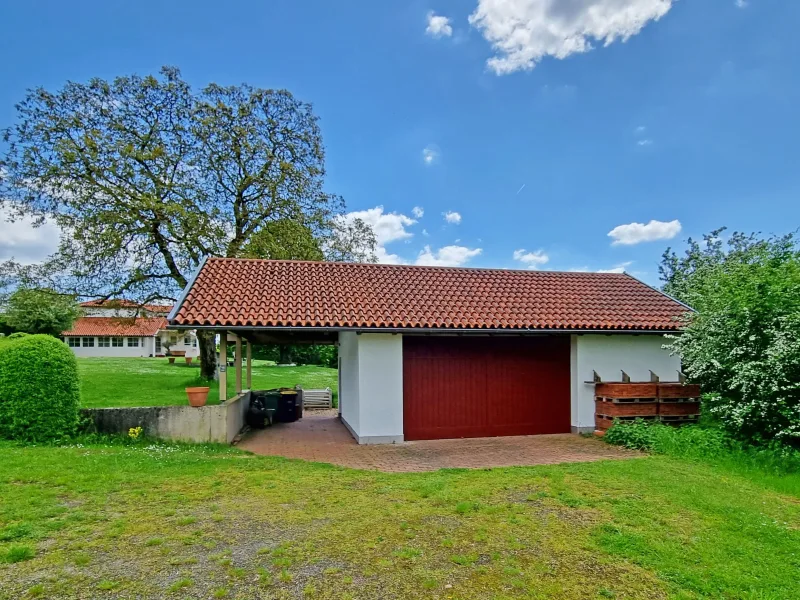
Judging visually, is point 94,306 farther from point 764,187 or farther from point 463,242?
point 764,187

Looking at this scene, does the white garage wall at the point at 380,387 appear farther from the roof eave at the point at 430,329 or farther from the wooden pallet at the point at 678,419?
the wooden pallet at the point at 678,419

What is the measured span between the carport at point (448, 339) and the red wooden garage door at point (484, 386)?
0.08 feet

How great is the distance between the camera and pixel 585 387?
11188 millimetres

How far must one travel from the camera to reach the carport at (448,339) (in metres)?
10.2

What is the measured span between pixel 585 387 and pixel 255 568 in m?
9.22

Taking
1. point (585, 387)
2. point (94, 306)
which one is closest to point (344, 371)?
point (585, 387)

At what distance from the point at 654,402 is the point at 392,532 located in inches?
318

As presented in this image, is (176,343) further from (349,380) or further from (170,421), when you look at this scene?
(170,421)

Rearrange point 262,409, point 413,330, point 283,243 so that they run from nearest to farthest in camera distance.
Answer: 1. point 413,330
2. point 262,409
3. point 283,243

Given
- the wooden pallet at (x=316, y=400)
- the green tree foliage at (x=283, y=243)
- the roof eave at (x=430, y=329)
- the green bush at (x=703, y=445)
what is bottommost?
the wooden pallet at (x=316, y=400)

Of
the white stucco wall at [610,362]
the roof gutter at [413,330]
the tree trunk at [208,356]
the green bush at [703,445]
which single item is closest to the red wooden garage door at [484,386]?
the white stucco wall at [610,362]

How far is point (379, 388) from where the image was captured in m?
10.2

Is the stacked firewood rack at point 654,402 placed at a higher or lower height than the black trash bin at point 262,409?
higher

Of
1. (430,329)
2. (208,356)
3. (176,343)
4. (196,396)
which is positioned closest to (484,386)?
(430,329)
